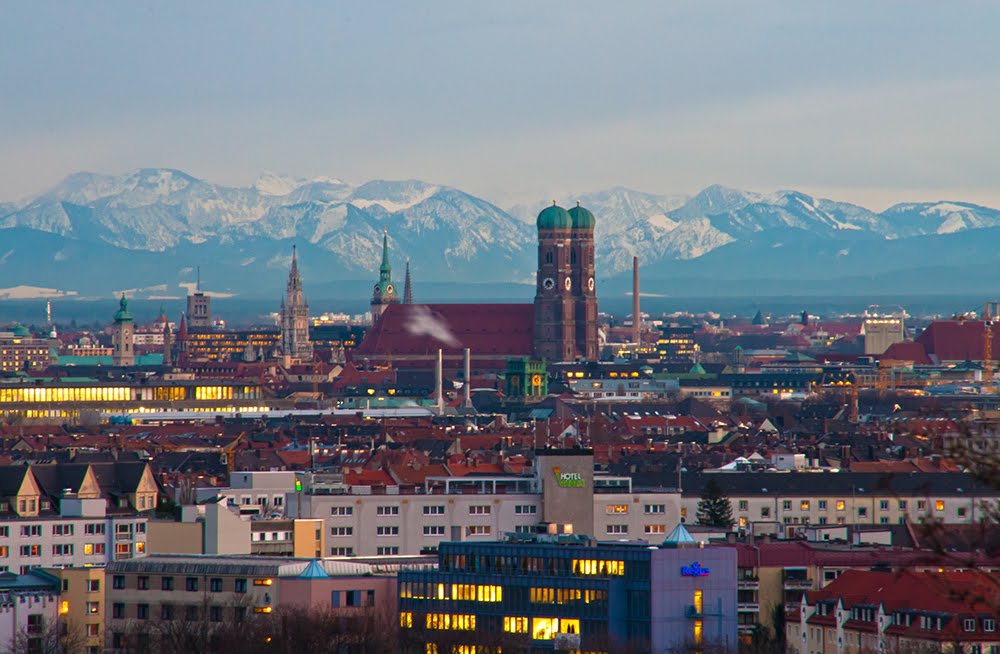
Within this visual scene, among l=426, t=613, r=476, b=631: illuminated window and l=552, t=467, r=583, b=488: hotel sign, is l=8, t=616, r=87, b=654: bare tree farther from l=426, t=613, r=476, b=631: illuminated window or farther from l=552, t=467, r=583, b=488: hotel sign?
l=552, t=467, r=583, b=488: hotel sign

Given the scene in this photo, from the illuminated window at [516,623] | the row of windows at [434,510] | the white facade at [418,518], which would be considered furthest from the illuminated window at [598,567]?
the row of windows at [434,510]

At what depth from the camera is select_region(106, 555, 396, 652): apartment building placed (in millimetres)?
48406

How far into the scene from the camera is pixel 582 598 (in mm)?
48125

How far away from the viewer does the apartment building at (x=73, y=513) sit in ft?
203

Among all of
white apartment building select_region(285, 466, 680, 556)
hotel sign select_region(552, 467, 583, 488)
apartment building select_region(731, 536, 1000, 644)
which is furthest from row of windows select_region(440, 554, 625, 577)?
hotel sign select_region(552, 467, 583, 488)

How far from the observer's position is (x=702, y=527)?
6506cm

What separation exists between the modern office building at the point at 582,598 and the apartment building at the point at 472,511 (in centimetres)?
1384

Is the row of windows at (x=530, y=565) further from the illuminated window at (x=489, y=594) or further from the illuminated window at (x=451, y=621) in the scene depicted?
the illuminated window at (x=451, y=621)

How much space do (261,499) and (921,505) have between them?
1750 centimetres

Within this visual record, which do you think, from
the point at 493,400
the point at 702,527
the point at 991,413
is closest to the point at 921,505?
the point at 702,527

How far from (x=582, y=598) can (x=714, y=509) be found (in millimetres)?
22775

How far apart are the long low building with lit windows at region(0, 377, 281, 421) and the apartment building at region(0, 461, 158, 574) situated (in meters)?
101

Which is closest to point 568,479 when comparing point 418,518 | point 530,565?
point 418,518

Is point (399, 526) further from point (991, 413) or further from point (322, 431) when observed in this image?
point (991, 413)
